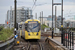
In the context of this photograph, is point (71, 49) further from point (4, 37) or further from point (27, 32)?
point (27, 32)

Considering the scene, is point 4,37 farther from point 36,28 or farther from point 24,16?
point 24,16

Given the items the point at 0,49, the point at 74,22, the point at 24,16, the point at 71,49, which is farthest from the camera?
the point at 24,16

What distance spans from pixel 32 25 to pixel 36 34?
1.38 meters

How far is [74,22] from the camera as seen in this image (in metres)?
125

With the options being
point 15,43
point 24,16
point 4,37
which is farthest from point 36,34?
point 24,16

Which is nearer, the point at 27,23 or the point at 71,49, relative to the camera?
the point at 71,49

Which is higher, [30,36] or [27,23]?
[27,23]

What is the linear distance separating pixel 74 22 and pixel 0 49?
117 meters

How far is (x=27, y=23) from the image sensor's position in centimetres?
2384

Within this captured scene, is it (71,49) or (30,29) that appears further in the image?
(30,29)

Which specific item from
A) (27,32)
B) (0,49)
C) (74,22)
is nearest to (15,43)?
(27,32)

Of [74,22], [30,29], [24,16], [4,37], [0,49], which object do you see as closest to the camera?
[0,49]

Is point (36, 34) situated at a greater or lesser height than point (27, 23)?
lesser

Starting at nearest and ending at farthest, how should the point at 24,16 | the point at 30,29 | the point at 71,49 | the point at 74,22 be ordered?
the point at 71,49 < the point at 30,29 < the point at 74,22 < the point at 24,16
